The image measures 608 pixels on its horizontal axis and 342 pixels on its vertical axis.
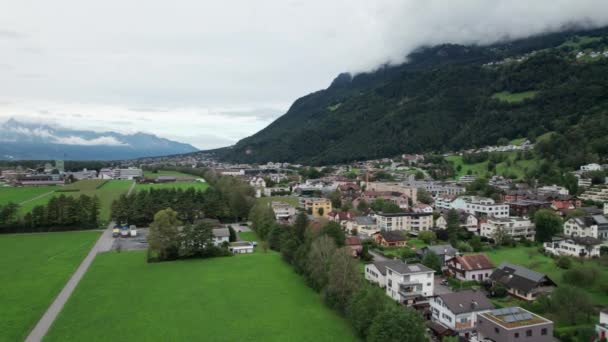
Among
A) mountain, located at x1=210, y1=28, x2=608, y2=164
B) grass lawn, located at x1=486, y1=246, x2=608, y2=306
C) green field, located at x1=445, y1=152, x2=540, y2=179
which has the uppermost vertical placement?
mountain, located at x1=210, y1=28, x2=608, y2=164

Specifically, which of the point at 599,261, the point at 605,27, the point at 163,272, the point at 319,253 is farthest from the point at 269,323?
the point at 605,27

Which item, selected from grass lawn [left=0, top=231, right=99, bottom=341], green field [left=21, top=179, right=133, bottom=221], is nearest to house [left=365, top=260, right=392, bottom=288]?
grass lawn [left=0, top=231, right=99, bottom=341]

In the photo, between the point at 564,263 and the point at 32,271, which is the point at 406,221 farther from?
the point at 32,271

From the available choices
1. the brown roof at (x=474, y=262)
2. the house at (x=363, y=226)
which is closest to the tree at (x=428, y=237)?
the house at (x=363, y=226)

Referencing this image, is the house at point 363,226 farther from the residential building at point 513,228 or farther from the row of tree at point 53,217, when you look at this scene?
the row of tree at point 53,217

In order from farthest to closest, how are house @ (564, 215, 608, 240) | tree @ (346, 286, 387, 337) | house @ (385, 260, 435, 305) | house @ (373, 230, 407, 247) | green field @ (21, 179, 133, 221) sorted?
green field @ (21, 179, 133, 221), house @ (373, 230, 407, 247), house @ (564, 215, 608, 240), house @ (385, 260, 435, 305), tree @ (346, 286, 387, 337)

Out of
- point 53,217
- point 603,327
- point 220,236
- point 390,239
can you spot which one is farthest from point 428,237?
point 53,217

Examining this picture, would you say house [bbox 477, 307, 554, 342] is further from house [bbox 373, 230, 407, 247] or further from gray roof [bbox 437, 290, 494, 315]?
house [bbox 373, 230, 407, 247]
